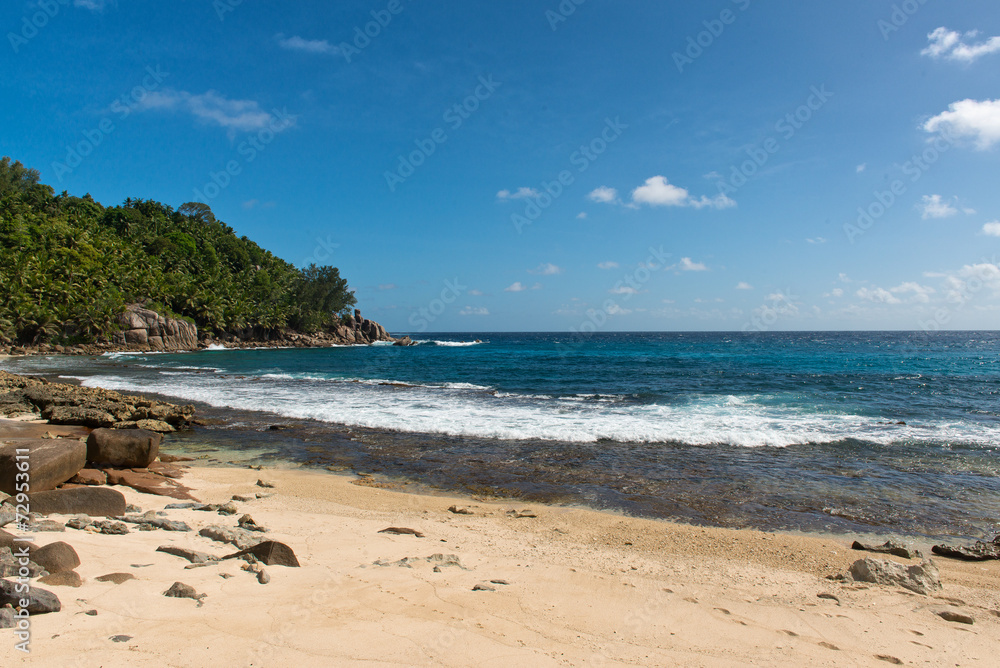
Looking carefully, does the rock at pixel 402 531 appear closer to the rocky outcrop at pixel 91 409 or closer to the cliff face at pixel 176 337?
the rocky outcrop at pixel 91 409

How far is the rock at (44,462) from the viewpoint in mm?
6605

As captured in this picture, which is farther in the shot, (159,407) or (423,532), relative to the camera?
(159,407)

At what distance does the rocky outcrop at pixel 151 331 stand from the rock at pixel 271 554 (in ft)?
219

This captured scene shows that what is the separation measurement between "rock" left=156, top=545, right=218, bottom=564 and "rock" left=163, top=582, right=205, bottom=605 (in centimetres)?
83

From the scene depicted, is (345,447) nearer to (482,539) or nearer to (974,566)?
(482,539)

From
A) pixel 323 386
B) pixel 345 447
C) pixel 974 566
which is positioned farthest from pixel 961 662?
pixel 323 386

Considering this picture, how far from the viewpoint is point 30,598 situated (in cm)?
355

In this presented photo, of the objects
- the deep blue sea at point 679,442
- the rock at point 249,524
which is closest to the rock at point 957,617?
the deep blue sea at point 679,442

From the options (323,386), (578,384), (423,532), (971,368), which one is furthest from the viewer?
(971,368)

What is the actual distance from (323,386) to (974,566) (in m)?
26.8

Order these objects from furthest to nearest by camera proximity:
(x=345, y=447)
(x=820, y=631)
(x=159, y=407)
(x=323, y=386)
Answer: (x=323, y=386), (x=159, y=407), (x=345, y=447), (x=820, y=631)

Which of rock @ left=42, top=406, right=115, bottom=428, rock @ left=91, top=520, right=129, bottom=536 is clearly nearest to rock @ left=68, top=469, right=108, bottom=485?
rock @ left=91, top=520, right=129, bottom=536

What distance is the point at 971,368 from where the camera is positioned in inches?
1657

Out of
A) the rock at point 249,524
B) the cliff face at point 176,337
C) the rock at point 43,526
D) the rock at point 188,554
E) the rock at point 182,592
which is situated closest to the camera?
the rock at point 182,592
